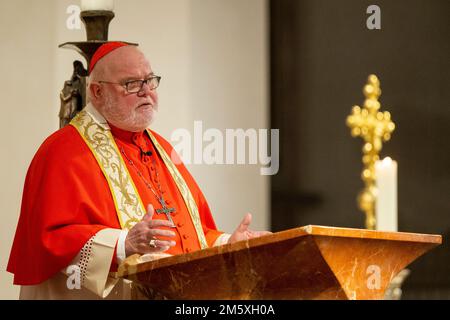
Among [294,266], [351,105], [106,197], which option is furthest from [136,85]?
[351,105]

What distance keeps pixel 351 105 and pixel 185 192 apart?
147cm

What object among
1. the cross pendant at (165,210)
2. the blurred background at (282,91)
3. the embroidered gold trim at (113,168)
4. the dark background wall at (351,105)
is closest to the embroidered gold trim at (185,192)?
the cross pendant at (165,210)

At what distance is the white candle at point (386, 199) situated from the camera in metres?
4.24

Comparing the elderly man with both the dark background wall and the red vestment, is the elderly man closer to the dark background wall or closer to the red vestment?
the red vestment

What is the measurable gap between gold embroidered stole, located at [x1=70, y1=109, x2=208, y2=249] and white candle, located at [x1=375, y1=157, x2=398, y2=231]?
87 cm

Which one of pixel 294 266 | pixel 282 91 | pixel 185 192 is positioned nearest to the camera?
pixel 294 266

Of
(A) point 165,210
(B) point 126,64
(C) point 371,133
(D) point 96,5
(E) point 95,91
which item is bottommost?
(A) point 165,210

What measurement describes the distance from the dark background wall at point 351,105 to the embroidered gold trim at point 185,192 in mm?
1196

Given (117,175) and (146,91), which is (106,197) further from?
(146,91)

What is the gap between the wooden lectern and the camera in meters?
3.67

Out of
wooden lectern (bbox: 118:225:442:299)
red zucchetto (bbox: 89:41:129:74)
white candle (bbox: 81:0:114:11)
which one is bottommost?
wooden lectern (bbox: 118:225:442:299)

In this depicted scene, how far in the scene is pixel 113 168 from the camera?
4.91 meters

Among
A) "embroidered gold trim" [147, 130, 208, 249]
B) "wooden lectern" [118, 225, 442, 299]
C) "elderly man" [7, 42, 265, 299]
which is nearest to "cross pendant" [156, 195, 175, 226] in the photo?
"elderly man" [7, 42, 265, 299]
